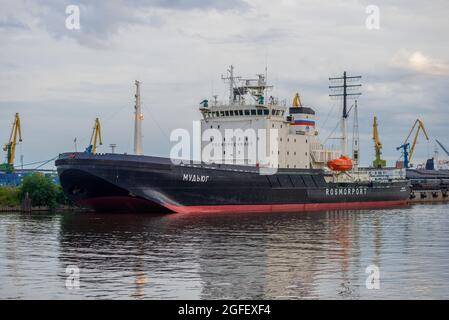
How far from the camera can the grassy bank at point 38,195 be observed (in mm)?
67000

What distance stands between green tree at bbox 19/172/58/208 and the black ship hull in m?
7.96

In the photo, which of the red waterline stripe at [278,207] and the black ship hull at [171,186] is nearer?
the black ship hull at [171,186]

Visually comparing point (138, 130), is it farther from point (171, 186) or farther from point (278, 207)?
point (278, 207)

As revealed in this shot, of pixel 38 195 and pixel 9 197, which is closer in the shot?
pixel 38 195

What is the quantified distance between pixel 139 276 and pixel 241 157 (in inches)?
1678

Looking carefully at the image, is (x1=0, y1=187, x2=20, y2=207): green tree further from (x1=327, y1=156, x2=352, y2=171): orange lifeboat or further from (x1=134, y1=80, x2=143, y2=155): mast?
(x1=327, y1=156, x2=352, y2=171): orange lifeboat

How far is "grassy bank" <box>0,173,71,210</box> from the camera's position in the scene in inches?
2638

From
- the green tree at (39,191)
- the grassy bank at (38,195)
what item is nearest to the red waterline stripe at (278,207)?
the grassy bank at (38,195)

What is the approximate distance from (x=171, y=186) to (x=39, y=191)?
52.9 feet

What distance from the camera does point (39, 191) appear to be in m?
67.1

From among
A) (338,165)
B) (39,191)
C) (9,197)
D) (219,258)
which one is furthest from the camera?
(338,165)

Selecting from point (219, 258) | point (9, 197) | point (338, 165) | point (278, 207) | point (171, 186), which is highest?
point (338, 165)

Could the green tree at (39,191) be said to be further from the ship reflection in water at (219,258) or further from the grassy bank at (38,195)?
the ship reflection in water at (219,258)

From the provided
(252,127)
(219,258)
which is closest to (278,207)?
(252,127)
